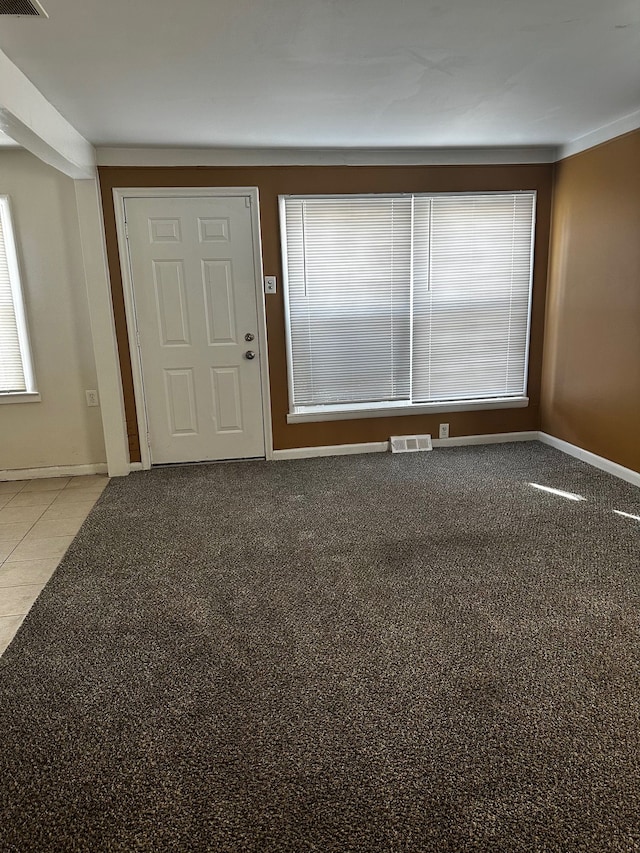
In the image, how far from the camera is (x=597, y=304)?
3984 mm

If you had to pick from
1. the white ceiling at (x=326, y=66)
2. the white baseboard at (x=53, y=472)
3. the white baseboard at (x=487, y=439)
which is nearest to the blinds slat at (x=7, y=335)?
the white baseboard at (x=53, y=472)

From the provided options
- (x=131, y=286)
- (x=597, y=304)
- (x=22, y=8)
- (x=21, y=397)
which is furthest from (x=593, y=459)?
(x=21, y=397)

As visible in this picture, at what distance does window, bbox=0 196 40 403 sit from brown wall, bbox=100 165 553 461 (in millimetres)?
703

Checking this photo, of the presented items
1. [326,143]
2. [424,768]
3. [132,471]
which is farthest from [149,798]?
[326,143]

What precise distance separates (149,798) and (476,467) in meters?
3.23

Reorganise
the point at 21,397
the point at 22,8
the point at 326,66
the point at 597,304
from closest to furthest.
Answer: the point at 22,8 → the point at 326,66 → the point at 597,304 → the point at 21,397

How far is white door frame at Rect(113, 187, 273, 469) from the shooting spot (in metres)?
3.98

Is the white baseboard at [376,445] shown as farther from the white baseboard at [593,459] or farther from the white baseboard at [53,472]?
the white baseboard at [53,472]

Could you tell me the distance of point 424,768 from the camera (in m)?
1.57

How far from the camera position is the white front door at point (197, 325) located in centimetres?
407

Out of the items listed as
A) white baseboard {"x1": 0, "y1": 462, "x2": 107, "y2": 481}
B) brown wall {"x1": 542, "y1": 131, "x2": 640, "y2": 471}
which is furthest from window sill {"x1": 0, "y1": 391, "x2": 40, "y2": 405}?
brown wall {"x1": 542, "y1": 131, "x2": 640, "y2": 471}

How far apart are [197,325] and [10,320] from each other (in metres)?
1.38

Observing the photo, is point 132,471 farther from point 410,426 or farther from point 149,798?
point 149,798

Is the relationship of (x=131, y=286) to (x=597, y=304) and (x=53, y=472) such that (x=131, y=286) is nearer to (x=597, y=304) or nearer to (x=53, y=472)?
(x=53, y=472)
